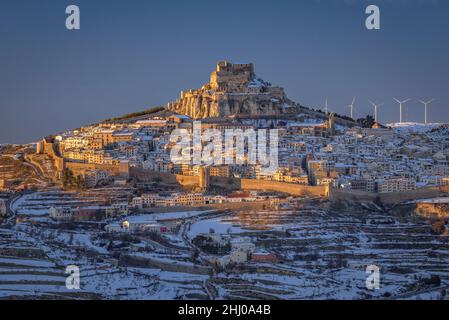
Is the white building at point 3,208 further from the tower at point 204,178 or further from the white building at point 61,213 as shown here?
the tower at point 204,178

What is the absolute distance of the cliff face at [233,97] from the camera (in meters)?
45.7

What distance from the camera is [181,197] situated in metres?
32.8

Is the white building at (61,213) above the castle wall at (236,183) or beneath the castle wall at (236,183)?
beneath

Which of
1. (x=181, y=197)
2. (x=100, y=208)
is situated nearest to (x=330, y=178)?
(x=181, y=197)

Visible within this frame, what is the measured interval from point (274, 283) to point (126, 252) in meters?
3.70

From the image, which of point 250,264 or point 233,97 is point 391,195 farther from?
point 233,97

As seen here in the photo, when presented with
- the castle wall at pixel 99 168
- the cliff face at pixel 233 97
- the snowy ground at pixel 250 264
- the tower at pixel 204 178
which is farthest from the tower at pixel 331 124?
the snowy ground at pixel 250 264

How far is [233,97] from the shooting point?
1823 inches

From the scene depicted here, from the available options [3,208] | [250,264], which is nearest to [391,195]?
[250,264]

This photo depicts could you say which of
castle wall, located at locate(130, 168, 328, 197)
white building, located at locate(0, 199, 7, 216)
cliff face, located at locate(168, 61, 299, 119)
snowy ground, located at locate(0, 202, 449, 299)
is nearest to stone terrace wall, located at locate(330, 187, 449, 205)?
castle wall, located at locate(130, 168, 328, 197)

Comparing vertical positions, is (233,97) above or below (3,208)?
above

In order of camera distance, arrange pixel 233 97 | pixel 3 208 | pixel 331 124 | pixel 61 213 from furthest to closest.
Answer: pixel 233 97, pixel 331 124, pixel 3 208, pixel 61 213

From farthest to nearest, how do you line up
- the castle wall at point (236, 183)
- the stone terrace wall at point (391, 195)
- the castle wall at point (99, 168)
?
the castle wall at point (99, 168), the castle wall at point (236, 183), the stone terrace wall at point (391, 195)

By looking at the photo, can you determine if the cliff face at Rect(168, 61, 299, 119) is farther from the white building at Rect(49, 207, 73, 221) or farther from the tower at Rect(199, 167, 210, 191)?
the white building at Rect(49, 207, 73, 221)
